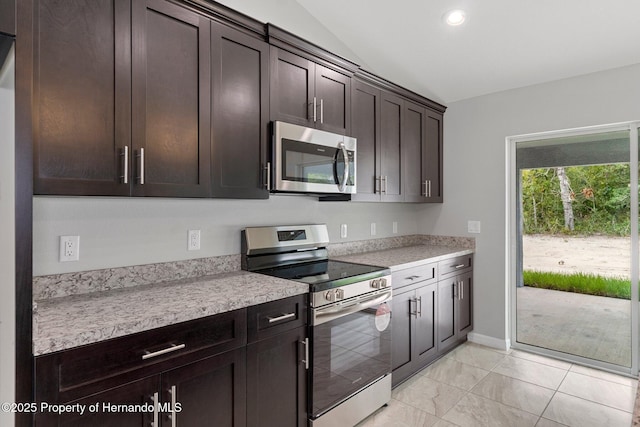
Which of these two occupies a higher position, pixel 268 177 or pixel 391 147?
pixel 391 147

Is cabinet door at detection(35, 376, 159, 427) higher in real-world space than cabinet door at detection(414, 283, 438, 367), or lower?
higher

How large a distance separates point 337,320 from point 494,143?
101 inches

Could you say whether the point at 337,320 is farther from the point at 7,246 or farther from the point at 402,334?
the point at 7,246

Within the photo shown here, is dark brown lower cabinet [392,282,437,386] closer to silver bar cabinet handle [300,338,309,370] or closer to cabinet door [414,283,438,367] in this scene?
cabinet door [414,283,438,367]

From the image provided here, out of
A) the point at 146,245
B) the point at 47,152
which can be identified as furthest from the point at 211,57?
the point at 146,245

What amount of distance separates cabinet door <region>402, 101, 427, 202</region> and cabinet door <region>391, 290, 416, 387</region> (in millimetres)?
1038

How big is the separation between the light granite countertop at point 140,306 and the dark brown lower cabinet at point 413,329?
108 cm

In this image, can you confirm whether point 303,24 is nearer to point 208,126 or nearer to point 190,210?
point 208,126

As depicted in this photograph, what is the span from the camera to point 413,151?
3.45m

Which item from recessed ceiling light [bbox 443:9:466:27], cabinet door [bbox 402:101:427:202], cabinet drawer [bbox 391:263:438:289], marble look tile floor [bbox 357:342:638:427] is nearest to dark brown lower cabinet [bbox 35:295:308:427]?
marble look tile floor [bbox 357:342:638:427]

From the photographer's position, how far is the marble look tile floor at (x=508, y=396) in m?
2.31

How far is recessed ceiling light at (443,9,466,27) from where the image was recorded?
2562 mm

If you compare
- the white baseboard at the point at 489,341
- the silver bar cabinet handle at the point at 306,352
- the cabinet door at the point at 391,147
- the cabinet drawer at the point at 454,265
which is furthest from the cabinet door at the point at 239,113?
the white baseboard at the point at 489,341

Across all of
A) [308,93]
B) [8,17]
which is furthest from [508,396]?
[8,17]
